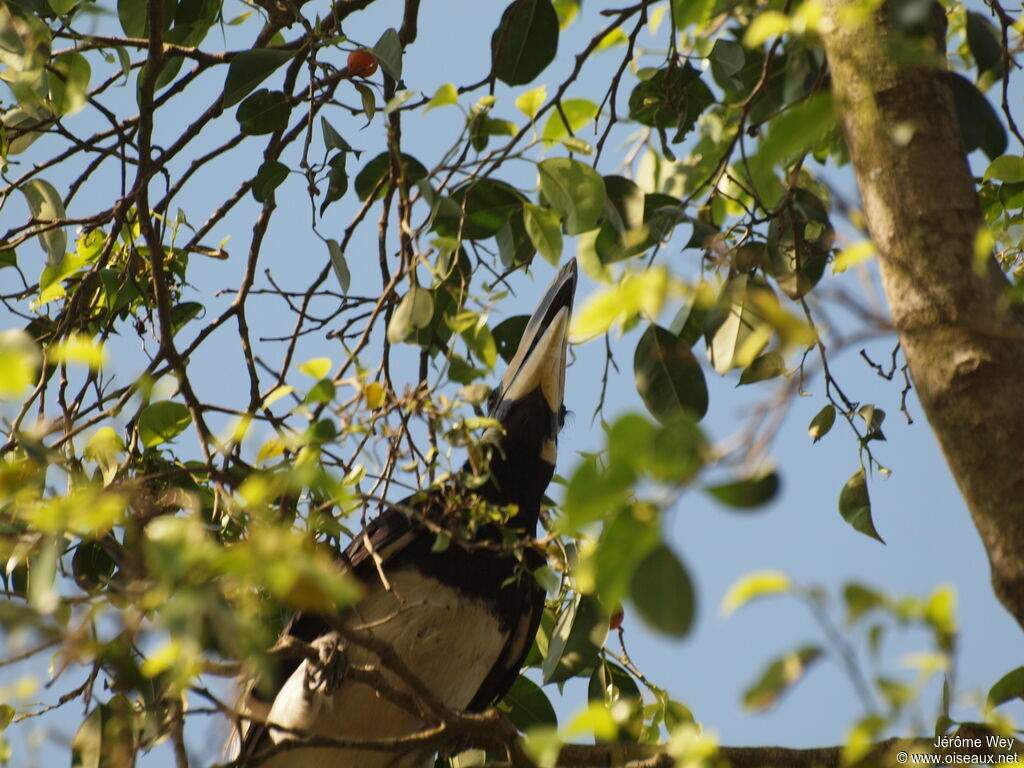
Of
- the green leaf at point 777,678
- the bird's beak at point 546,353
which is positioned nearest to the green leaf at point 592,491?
the green leaf at point 777,678

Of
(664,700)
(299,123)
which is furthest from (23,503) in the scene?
(299,123)

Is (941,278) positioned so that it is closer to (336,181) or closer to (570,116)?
(570,116)

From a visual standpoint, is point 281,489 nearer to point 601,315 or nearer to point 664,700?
point 601,315

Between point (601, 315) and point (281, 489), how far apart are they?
342 millimetres

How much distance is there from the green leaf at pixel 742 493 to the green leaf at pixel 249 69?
1218mm

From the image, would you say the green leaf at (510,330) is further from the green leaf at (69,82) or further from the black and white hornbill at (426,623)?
the green leaf at (69,82)

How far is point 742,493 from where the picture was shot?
66cm

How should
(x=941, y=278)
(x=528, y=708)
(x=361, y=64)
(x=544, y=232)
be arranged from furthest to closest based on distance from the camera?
(x=528, y=708)
(x=361, y=64)
(x=544, y=232)
(x=941, y=278)

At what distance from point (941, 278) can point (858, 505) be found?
2.45 ft

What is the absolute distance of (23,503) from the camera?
0.92 meters

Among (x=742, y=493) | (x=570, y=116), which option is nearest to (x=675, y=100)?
(x=570, y=116)

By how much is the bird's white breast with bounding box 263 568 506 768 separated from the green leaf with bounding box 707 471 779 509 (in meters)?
1.37

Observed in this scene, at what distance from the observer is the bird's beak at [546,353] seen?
208 cm

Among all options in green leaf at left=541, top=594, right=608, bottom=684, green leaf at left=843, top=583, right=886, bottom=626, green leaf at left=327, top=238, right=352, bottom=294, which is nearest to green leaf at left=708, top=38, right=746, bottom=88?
green leaf at left=327, top=238, right=352, bottom=294
